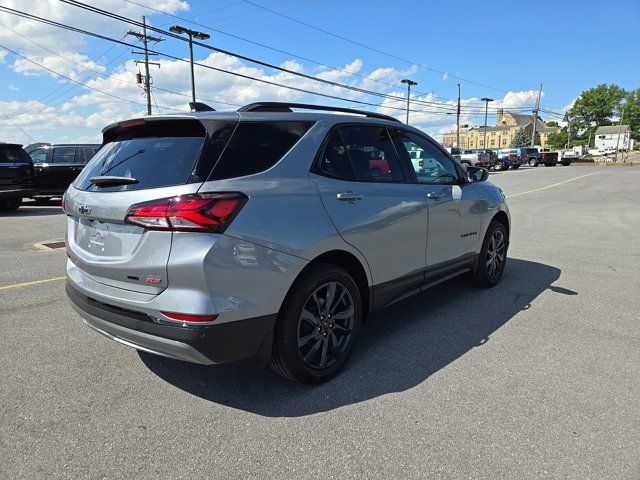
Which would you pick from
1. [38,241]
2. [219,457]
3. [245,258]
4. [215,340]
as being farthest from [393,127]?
[38,241]

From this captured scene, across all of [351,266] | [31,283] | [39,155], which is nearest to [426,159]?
[351,266]

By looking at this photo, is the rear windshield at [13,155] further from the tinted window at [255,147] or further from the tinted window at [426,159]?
the tinted window at [255,147]

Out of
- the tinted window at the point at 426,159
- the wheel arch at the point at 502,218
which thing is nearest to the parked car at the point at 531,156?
the wheel arch at the point at 502,218

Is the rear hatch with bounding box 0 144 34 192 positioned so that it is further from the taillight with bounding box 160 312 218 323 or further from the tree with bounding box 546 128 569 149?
the tree with bounding box 546 128 569 149

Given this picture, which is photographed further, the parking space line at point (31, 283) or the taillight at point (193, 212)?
the parking space line at point (31, 283)

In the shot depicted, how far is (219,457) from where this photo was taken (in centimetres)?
239

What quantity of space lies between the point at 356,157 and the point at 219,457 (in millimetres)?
2176

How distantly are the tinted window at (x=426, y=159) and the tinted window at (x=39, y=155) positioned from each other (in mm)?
14385

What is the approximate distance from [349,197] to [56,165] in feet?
47.6

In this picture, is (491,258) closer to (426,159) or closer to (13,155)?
(426,159)

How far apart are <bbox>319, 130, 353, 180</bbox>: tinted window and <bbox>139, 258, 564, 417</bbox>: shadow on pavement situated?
4.59 feet

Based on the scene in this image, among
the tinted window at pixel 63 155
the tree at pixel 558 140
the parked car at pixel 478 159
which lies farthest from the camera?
the tree at pixel 558 140

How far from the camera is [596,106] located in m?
112

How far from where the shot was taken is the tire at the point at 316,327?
9.34 ft
